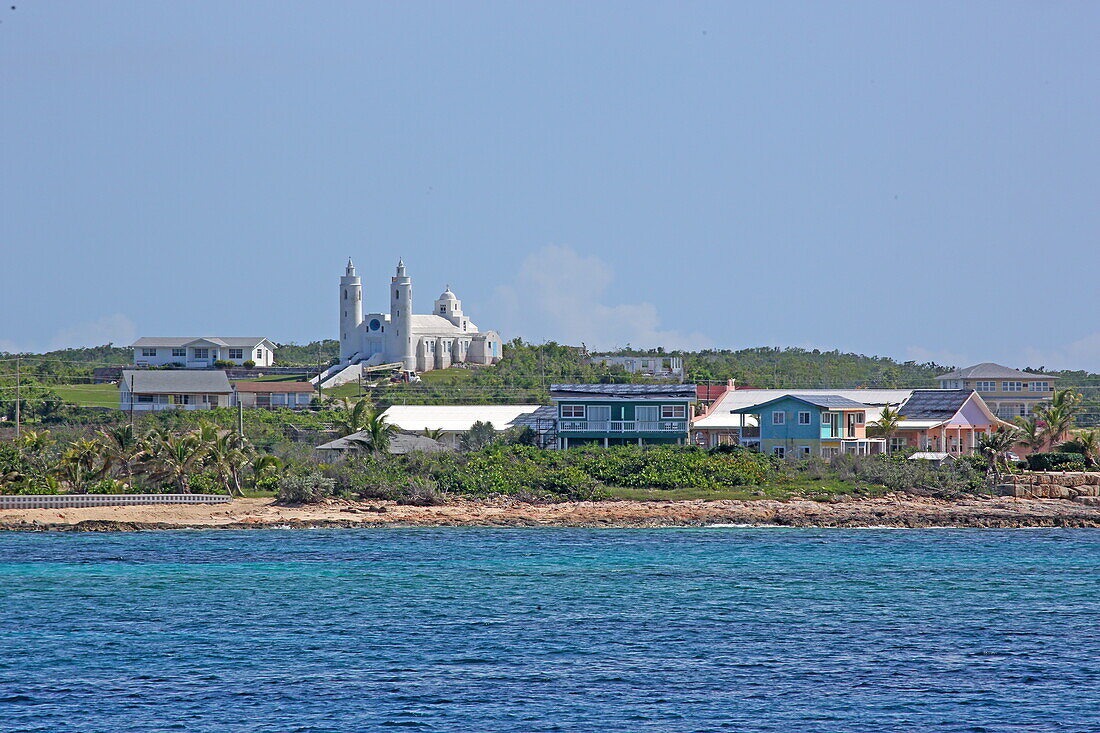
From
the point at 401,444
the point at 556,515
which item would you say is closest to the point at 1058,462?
the point at 556,515

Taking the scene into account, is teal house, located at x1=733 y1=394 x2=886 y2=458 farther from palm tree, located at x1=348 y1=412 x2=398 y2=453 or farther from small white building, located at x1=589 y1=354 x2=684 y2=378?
small white building, located at x1=589 y1=354 x2=684 y2=378

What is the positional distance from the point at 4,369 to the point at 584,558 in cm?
8014

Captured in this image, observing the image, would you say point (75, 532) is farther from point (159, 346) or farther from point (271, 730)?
point (159, 346)

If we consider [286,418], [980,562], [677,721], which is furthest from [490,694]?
[286,418]

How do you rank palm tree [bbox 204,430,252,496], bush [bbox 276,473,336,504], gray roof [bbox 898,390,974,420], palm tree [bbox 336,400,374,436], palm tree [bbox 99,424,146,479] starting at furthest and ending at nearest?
gray roof [bbox 898,390,974,420]
palm tree [bbox 336,400,374,436]
bush [bbox 276,473,336,504]
palm tree [bbox 204,430,252,496]
palm tree [bbox 99,424,146,479]

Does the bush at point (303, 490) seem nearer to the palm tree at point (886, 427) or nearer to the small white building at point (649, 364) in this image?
the palm tree at point (886, 427)

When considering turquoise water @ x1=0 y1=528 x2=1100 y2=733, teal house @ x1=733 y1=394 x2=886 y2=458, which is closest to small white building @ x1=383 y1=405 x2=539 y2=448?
teal house @ x1=733 y1=394 x2=886 y2=458

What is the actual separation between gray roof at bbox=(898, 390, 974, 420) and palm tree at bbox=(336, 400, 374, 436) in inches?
1170

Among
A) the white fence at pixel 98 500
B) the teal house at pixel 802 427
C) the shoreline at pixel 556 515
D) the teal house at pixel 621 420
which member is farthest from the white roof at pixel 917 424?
the white fence at pixel 98 500

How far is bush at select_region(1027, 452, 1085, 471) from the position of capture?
194ft

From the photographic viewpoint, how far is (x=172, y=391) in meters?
89.3

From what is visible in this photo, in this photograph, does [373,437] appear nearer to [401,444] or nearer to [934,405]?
[401,444]

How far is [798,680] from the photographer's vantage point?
24.7 metres

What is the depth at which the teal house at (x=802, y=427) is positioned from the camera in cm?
6356
